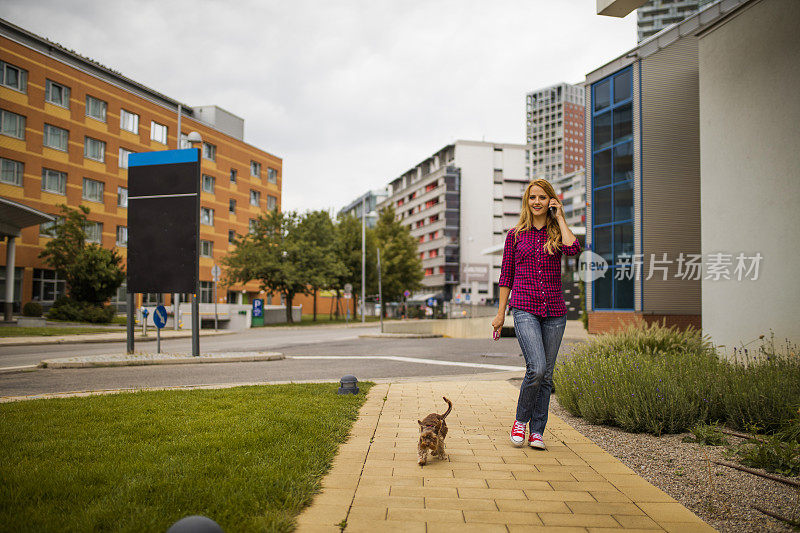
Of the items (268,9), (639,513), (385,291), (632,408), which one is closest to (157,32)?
(268,9)

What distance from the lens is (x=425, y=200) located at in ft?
286

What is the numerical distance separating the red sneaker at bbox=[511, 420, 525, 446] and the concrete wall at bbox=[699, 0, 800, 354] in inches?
214

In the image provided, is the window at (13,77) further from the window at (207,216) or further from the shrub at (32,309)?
the window at (207,216)

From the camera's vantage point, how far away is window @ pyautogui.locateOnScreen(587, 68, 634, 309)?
63.7 ft

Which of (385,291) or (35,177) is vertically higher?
(35,177)

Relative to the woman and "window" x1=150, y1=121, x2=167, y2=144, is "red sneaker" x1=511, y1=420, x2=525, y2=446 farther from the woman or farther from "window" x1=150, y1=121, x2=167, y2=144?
"window" x1=150, y1=121, x2=167, y2=144

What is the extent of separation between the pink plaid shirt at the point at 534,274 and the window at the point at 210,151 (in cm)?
4431

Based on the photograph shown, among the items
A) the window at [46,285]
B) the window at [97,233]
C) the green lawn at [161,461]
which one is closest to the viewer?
the green lawn at [161,461]

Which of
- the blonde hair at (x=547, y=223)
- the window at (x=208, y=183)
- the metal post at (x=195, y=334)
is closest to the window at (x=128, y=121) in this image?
the window at (x=208, y=183)

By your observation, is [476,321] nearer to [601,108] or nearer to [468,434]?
[601,108]

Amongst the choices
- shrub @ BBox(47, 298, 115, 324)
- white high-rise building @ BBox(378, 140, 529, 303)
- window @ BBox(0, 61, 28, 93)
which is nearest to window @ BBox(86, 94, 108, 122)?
window @ BBox(0, 61, 28, 93)

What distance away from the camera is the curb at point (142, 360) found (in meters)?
10.7

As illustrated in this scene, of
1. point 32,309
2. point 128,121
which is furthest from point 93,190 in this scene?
point 32,309

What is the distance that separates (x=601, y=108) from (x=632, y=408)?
1828 cm
